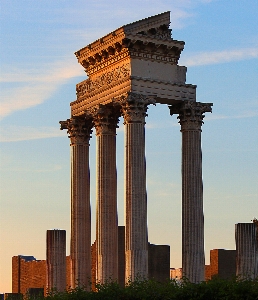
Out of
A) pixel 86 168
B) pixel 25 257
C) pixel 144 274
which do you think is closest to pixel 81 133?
pixel 86 168

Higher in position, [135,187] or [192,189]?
[192,189]

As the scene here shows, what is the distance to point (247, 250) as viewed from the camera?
5706cm

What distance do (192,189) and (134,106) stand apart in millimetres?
5643

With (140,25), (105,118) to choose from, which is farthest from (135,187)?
(140,25)

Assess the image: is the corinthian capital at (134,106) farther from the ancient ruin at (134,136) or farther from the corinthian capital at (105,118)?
the corinthian capital at (105,118)

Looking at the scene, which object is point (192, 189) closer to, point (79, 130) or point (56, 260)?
point (56, 260)

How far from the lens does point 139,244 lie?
64.5 metres

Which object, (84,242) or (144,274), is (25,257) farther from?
(144,274)

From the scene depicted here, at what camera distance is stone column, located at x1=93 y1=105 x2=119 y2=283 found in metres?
67.0

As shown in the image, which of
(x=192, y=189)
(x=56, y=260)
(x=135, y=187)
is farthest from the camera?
(x=192, y=189)

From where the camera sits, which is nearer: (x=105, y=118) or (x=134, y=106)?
(x=134, y=106)

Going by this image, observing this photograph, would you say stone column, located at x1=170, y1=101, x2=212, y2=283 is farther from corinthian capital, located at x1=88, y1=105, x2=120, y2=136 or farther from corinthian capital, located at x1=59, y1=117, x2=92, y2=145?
corinthian capital, located at x1=59, y1=117, x2=92, y2=145

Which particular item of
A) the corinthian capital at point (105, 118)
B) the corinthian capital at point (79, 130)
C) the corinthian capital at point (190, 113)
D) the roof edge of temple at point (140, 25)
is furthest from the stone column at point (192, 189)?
the corinthian capital at point (79, 130)

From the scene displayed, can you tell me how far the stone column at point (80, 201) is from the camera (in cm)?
7006
